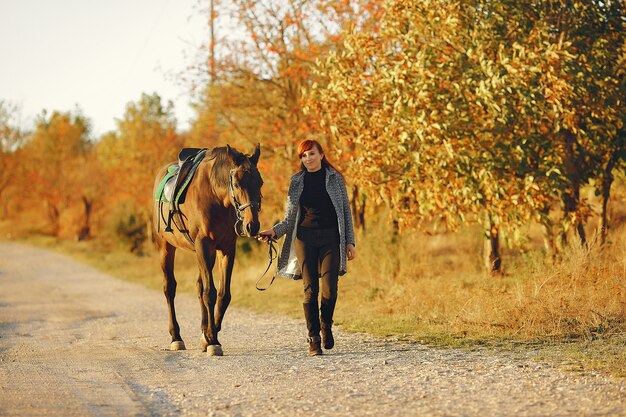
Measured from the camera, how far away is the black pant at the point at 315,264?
729 centimetres

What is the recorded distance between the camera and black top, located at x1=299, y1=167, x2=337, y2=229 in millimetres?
7289

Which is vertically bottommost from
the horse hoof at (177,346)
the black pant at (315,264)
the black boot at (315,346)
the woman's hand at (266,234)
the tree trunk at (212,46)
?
the horse hoof at (177,346)

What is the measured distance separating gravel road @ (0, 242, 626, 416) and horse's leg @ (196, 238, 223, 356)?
0.17 m

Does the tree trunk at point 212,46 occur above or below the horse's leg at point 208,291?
above

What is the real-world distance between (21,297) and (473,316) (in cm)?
1119

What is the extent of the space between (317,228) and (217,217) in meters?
1.28

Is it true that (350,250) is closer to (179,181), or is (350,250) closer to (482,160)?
(179,181)

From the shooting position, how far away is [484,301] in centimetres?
901

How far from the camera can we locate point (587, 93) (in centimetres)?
1059

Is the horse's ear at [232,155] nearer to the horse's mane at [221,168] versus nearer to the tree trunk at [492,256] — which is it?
the horse's mane at [221,168]

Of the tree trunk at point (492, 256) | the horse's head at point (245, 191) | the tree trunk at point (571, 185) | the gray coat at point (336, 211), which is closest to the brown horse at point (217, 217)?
the horse's head at point (245, 191)

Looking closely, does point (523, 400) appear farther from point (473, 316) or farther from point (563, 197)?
point (563, 197)

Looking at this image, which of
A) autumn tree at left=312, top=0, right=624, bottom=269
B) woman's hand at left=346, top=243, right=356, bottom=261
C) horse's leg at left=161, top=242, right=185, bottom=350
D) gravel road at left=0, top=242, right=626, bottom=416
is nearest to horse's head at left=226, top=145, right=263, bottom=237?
woman's hand at left=346, top=243, right=356, bottom=261

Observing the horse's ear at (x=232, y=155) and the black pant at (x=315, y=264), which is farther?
the horse's ear at (x=232, y=155)
